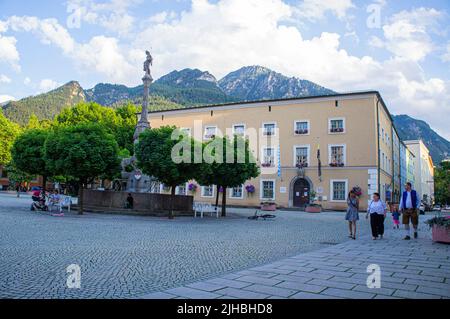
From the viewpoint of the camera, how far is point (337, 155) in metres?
35.2

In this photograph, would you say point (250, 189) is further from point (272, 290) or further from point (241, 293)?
point (241, 293)

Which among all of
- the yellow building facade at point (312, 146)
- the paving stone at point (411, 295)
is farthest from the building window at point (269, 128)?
the paving stone at point (411, 295)

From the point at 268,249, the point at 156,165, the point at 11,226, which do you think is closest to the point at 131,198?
the point at 156,165

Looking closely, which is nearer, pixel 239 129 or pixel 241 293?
pixel 241 293

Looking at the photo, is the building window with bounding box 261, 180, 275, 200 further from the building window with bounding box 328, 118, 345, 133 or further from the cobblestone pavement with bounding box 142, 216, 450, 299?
the cobblestone pavement with bounding box 142, 216, 450, 299

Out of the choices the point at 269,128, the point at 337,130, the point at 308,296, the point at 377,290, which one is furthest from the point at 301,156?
the point at 308,296

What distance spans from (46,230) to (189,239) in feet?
16.6

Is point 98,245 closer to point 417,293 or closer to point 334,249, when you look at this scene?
point 334,249

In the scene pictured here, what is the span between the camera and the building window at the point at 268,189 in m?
37.4

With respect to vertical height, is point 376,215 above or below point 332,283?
above

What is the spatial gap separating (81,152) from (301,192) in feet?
77.4

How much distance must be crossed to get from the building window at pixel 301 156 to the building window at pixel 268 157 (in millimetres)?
2423

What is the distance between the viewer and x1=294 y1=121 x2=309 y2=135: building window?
36.8 meters

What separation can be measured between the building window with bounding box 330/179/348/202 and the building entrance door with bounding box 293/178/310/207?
2489 millimetres
